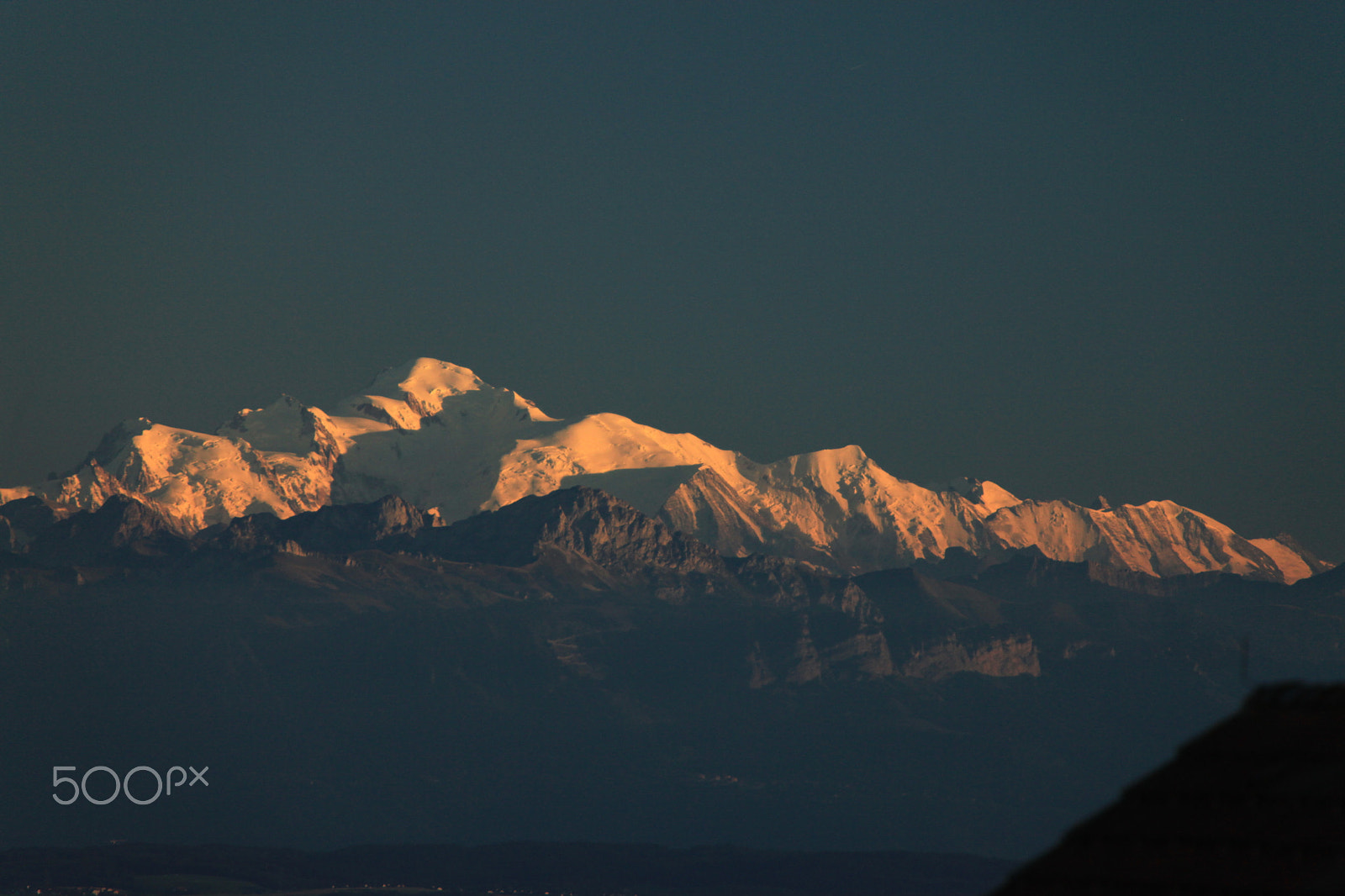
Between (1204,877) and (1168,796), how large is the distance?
4.30m

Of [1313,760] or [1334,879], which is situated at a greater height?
[1313,760]

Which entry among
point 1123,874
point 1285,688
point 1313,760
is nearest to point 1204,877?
point 1123,874

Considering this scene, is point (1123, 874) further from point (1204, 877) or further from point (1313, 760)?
point (1313, 760)

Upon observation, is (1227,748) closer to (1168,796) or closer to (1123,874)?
(1168,796)

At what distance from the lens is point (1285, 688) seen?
6444 centimetres

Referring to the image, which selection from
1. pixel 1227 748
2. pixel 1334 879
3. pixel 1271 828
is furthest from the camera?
pixel 1227 748

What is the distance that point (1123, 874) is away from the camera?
5706 cm

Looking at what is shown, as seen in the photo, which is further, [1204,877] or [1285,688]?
[1285,688]

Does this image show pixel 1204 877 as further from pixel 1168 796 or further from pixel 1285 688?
pixel 1285 688

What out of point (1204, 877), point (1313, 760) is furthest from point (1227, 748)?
point (1204, 877)

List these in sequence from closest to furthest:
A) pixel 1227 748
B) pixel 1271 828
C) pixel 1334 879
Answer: pixel 1334 879, pixel 1271 828, pixel 1227 748

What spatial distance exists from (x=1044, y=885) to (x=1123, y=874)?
236 cm

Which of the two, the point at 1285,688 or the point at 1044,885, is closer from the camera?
the point at 1044,885

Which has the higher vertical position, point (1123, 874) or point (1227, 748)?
Result: point (1227, 748)
